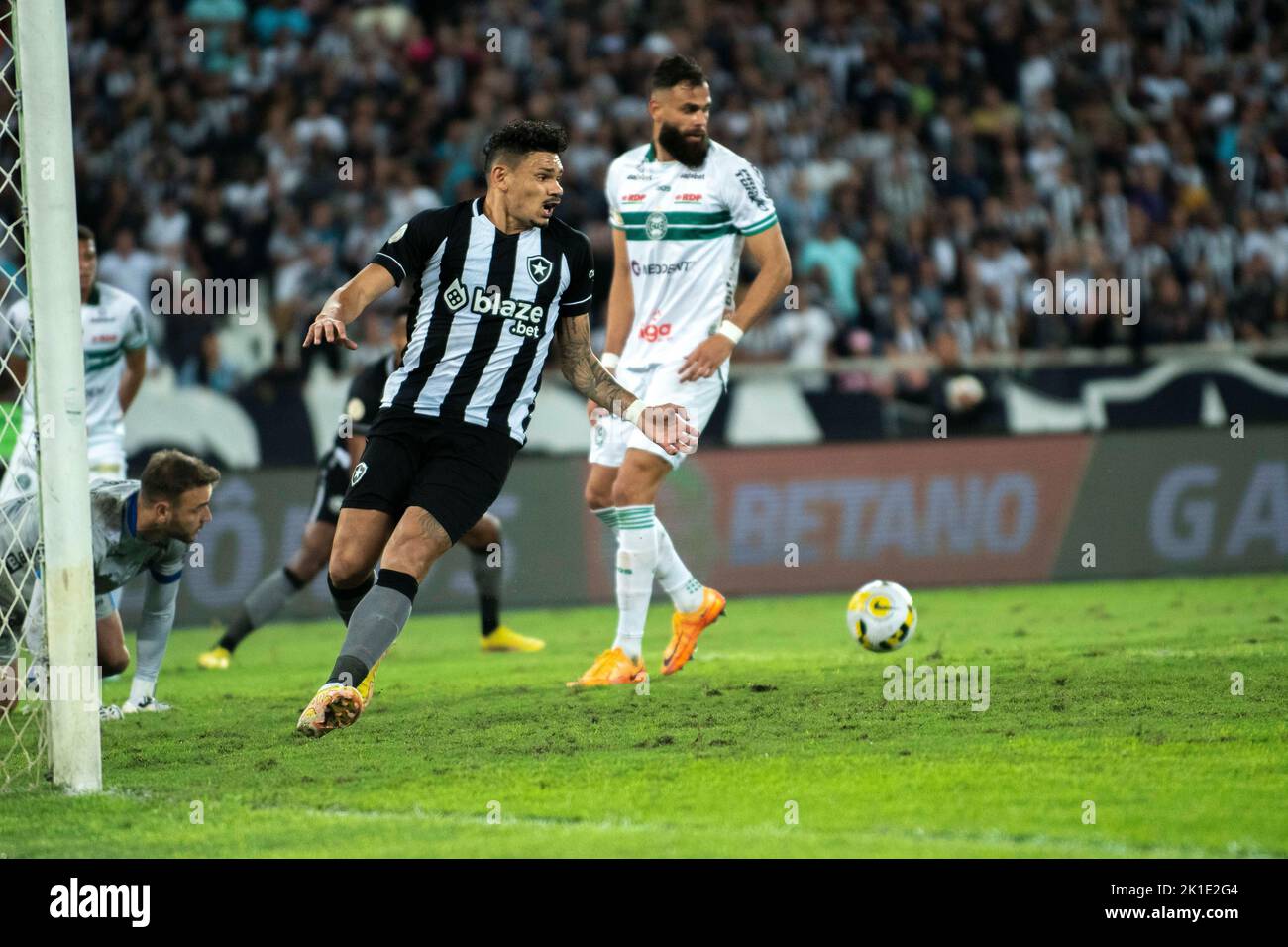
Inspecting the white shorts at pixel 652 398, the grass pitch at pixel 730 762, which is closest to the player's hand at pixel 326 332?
the grass pitch at pixel 730 762

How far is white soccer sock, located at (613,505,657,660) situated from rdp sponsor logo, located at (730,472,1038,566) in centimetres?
495

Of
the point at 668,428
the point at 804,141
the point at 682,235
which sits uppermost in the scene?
the point at 804,141

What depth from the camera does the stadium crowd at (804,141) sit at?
15945 mm

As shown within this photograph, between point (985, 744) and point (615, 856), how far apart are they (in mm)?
2089

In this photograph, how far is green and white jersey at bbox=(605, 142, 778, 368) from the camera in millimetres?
8359

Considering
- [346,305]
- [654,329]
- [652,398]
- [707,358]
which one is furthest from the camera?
[654,329]

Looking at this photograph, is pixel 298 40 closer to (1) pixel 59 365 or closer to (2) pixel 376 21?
(2) pixel 376 21

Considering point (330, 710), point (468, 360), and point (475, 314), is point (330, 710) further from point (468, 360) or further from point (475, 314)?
point (475, 314)

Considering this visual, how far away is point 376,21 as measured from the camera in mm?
18172

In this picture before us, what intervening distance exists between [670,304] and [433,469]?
7.56ft

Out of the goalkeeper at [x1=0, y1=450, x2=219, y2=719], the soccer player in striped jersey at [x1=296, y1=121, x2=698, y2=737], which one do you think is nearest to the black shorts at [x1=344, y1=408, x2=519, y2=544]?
the soccer player in striped jersey at [x1=296, y1=121, x2=698, y2=737]

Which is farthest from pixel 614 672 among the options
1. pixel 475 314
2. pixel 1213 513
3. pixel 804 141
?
pixel 804 141

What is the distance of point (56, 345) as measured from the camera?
19.4 feet

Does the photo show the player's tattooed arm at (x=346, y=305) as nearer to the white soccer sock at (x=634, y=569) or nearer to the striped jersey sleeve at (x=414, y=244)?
the striped jersey sleeve at (x=414, y=244)
